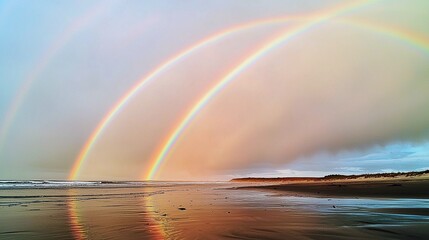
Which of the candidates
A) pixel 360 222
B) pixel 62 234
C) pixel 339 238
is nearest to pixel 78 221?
pixel 62 234

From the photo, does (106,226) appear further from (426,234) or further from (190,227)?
(426,234)

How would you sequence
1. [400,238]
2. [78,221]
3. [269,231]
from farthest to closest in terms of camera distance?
1. [78,221]
2. [269,231]
3. [400,238]

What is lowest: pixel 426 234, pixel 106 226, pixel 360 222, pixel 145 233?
pixel 426 234

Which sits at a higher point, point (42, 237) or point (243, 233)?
point (42, 237)

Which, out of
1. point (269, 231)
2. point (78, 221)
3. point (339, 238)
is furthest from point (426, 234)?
point (78, 221)

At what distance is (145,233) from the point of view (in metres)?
12.4

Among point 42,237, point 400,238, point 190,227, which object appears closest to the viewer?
point 400,238

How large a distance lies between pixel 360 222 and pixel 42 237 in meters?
12.5

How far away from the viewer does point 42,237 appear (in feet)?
39.2

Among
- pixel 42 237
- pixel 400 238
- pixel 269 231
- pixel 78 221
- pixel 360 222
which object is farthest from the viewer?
pixel 78 221

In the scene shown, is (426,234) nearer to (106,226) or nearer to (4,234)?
(106,226)

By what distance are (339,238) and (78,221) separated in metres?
11.4

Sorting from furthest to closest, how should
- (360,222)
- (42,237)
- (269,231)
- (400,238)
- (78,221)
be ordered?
(78,221) < (360,222) < (269,231) < (42,237) < (400,238)

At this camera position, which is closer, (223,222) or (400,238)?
(400,238)
